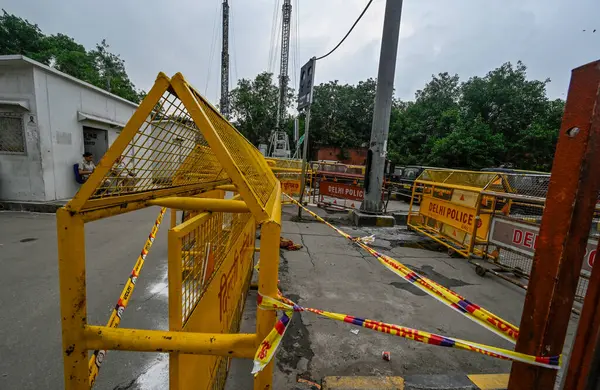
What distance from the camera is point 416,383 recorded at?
198 centimetres

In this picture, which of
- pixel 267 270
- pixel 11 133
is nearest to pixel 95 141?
pixel 11 133

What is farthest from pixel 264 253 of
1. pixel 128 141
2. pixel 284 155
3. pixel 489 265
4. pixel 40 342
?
pixel 284 155

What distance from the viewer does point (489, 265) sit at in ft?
15.0

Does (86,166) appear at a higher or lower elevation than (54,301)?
higher

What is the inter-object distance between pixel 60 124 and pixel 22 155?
129cm

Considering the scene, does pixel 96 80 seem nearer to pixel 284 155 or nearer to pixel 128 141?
pixel 284 155

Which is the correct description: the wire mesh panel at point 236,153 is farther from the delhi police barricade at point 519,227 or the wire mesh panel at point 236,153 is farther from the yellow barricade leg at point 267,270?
the delhi police barricade at point 519,227

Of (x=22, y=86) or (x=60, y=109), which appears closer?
(x=22, y=86)

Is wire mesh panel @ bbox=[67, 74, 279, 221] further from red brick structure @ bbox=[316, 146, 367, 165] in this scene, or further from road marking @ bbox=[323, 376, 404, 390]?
red brick structure @ bbox=[316, 146, 367, 165]

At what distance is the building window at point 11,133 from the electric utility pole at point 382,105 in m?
9.88

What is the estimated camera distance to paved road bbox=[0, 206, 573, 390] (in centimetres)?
217

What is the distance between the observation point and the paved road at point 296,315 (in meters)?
2.17

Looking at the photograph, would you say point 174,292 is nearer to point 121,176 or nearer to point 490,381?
point 121,176

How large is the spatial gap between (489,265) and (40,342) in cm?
619
